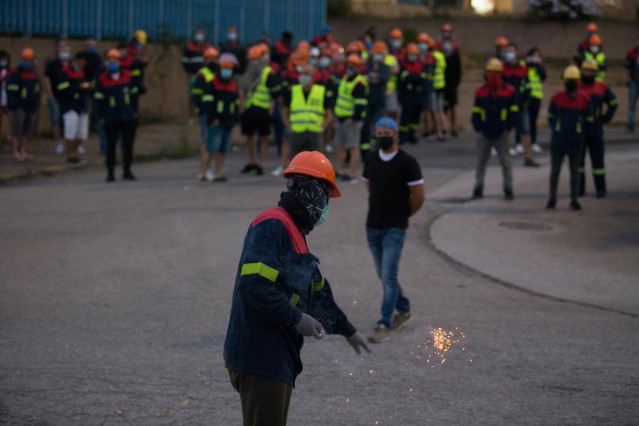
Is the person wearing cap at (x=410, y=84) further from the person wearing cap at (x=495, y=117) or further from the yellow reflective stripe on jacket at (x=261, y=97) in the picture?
the person wearing cap at (x=495, y=117)

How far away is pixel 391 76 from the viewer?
62.2 feet

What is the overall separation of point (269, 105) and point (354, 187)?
2372 millimetres

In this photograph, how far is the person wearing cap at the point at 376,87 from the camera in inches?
695

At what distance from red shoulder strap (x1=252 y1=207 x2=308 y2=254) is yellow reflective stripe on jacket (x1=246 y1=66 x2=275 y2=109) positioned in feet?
40.2

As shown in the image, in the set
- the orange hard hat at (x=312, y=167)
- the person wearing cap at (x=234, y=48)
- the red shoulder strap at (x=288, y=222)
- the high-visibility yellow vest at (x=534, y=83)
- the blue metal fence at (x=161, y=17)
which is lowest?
the red shoulder strap at (x=288, y=222)

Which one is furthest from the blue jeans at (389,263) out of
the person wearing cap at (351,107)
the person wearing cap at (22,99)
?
the person wearing cap at (22,99)

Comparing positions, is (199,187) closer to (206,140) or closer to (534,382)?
(206,140)

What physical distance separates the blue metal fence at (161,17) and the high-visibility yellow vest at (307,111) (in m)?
8.74

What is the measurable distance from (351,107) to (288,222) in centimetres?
1141

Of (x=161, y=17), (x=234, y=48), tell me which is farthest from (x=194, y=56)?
(x=161, y=17)

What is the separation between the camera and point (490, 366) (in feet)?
24.4

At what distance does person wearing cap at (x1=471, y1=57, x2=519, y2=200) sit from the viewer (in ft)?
47.5

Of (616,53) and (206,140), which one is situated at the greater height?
(616,53)

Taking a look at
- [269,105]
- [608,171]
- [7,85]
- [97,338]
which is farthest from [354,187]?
[97,338]
